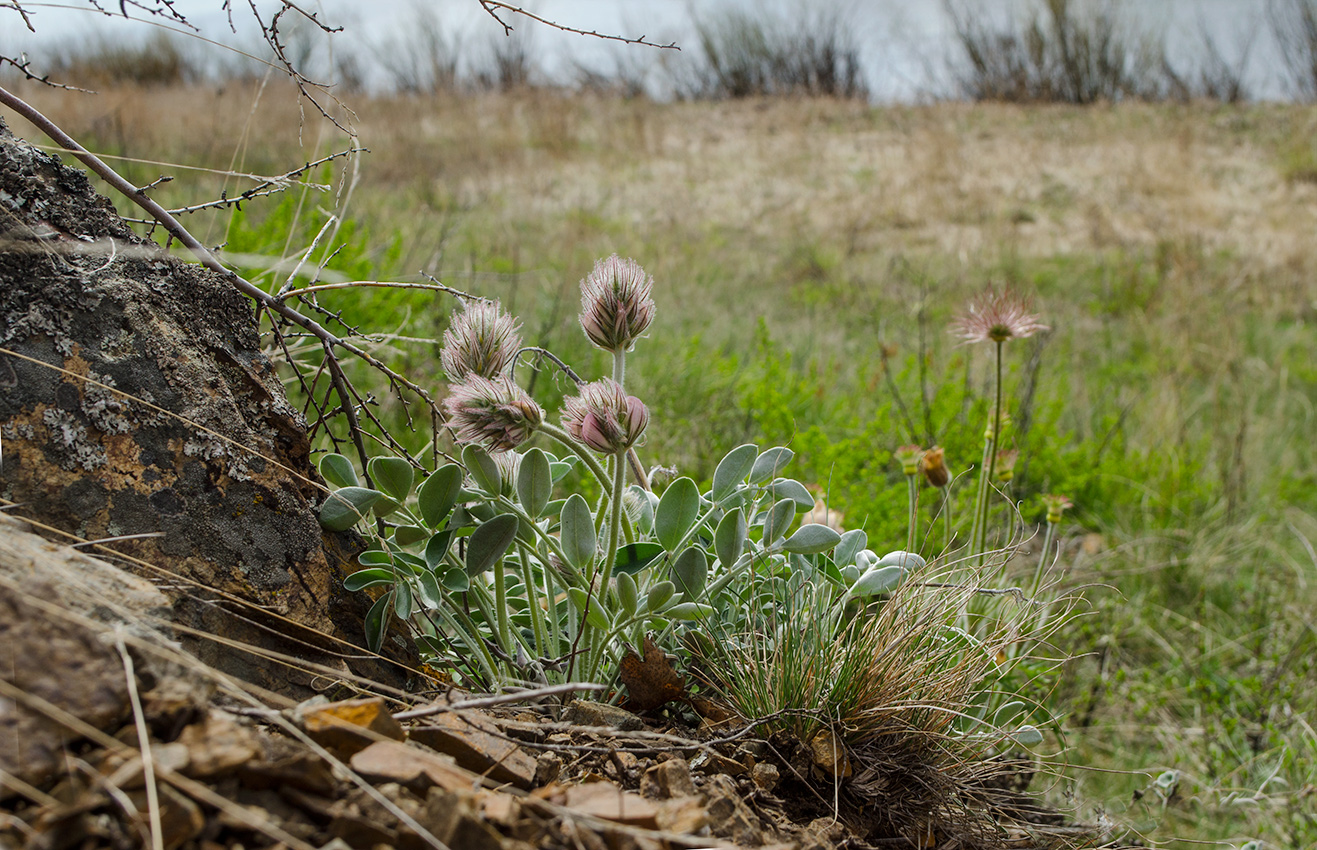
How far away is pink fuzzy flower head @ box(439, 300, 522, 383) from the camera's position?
1.18 meters

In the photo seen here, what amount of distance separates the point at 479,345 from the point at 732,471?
1.37ft

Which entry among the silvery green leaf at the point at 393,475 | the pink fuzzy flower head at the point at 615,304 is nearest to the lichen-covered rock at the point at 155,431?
the silvery green leaf at the point at 393,475

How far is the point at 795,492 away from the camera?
4.26 ft

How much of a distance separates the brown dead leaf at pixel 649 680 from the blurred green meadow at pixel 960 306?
0.51 metres

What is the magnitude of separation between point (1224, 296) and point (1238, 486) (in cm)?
350

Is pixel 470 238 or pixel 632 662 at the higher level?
pixel 470 238

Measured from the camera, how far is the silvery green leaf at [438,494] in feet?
3.73

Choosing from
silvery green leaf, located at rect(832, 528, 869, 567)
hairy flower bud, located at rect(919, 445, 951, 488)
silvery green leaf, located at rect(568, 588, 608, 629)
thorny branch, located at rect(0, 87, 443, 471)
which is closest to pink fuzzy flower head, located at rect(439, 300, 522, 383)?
thorny branch, located at rect(0, 87, 443, 471)

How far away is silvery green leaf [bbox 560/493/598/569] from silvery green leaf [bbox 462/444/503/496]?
0.10 m

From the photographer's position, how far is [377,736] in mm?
813

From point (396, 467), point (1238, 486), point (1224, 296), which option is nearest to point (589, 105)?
point (1224, 296)

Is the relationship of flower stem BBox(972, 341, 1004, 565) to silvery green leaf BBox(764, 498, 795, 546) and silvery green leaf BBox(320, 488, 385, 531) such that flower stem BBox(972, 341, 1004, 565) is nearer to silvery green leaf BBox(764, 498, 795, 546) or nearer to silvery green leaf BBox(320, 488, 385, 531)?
silvery green leaf BBox(764, 498, 795, 546)

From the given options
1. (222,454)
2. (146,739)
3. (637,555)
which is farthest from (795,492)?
(146,739)

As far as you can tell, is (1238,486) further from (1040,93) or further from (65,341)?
(1040,93)
